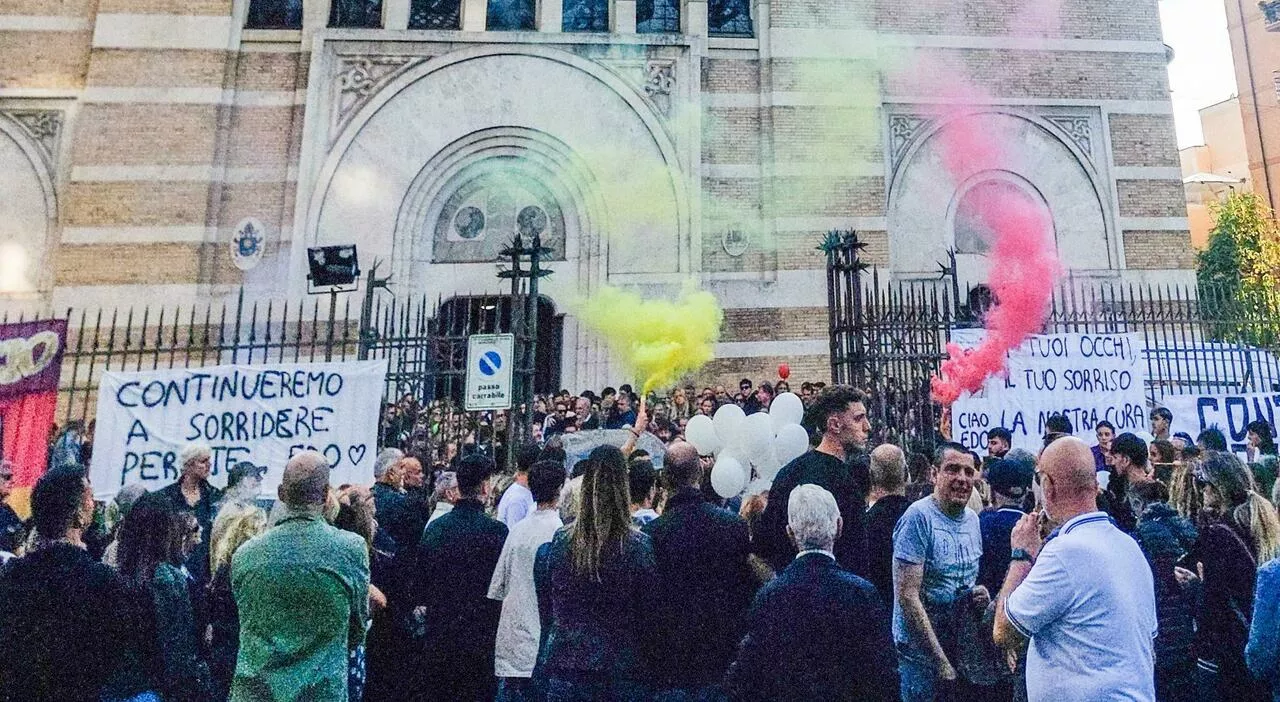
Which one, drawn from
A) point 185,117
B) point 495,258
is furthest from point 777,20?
point 185,117

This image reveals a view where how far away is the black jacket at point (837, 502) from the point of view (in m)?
3.64

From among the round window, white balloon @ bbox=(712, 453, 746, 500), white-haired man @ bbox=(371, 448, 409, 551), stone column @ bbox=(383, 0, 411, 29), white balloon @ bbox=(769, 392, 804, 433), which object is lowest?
white-haired man @ bbox=(371, 448, 409, 551)

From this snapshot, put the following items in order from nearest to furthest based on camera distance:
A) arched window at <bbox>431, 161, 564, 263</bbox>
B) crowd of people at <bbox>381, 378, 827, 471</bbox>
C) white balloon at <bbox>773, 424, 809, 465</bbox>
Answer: white balloon at <bbox>773, 424, 809, 465</bbox> < crowd of people at <bbox>381, 378, 827, 471</bbox> < arched window at <bbox>431, 161, 564, 263</bbox>

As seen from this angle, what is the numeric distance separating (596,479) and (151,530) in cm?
201

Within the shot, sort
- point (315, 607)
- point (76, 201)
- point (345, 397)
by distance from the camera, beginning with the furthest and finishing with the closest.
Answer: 1. point (76, 201)
2. point (345, 397)
3. point (315, 607)

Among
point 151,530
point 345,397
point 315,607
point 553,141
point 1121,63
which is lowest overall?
point 315,607

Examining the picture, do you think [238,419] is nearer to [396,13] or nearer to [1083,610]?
[1083,610]

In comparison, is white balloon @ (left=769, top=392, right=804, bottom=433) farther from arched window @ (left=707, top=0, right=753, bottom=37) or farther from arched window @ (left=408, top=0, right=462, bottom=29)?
arched window @ (left=408, top=0, right=462, bottom=29)

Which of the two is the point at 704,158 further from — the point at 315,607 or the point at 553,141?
the point at 315,607

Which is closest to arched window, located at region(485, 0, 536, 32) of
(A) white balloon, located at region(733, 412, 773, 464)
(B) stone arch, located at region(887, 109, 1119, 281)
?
(B) stone arch, located at region(887, 109, 1119, 281)

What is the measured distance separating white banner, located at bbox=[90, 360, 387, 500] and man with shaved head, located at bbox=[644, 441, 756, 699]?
17.0ft

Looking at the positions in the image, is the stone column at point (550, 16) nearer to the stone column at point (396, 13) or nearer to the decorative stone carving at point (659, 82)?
the decorative stone carving at point (659, 82)

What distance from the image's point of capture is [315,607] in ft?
9.78

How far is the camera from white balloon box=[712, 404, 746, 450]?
5.57 metres
